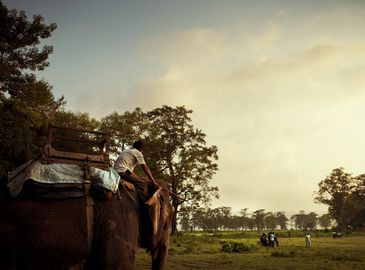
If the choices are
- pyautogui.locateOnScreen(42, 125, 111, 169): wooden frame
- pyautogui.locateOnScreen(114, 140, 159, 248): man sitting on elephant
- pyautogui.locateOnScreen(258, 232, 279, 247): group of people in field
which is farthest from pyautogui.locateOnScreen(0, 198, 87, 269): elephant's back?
pyautogui.locateOnScreen(258, 232, 279, 247): group of people in field

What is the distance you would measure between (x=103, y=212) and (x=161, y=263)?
82.9 inches

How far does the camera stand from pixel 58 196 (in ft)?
19.7

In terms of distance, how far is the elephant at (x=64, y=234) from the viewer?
538 centimetres

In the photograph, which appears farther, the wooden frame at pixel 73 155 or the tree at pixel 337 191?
the tree at pixel 337 191

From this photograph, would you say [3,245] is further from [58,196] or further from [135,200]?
[135,200]

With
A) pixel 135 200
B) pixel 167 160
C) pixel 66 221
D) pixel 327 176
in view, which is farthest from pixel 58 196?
pixel 327 176

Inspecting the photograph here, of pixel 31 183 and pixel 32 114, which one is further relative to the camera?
pixel 32 114

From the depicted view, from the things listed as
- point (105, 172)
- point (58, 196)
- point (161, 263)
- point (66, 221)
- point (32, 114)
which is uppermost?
point (32, 114)

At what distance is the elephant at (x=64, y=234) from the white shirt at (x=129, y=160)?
3.09 ft

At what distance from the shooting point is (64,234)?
5.79 metres

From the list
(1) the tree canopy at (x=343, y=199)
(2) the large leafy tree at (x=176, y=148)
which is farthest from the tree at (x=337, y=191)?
(2) the large leafy tree at (x=176, y=148)

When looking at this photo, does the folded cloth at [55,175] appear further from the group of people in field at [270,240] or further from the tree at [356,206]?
A: the tree at [356,206]

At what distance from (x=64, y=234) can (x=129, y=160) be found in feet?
7.79

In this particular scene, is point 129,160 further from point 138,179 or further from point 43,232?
point 43,232
